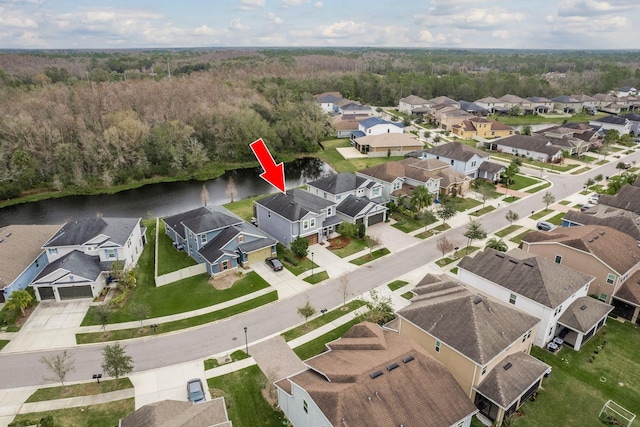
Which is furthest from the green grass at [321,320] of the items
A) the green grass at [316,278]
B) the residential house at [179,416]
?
the residential house at [179,416]

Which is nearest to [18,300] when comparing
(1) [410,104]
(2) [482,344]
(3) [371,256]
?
(3) [371,256]

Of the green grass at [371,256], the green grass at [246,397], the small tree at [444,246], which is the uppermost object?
the small tree at [444,246]

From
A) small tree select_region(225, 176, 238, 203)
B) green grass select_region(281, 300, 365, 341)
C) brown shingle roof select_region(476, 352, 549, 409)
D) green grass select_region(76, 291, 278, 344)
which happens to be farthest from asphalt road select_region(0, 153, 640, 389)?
small tree select_region(225, 176, 238, 203)

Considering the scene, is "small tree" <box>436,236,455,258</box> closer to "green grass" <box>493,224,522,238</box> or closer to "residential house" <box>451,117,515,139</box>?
"green grass" <box>493,224,522,238</box>

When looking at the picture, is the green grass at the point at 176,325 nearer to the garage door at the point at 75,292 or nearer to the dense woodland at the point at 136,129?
the garage door at the point at 75,292

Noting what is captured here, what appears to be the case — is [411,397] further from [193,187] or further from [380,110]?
[380,110]
